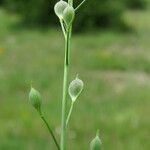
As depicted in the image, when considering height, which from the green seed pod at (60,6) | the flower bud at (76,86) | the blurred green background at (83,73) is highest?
the green seed pod at (60,6)

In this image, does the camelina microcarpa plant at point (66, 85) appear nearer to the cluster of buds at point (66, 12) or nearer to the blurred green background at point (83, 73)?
the cluster of buds at point (66, 12)

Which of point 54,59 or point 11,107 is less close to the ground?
point 11,107

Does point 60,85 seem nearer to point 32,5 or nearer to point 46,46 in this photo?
point 46,46

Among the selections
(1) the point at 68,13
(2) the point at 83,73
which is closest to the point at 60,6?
(1) the point at 68,13

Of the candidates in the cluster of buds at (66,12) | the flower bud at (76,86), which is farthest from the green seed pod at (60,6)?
the flower bud at (76,86)

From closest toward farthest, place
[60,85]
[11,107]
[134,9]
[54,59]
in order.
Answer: [11,107]
[60,85]
[54,59]
[134,9]

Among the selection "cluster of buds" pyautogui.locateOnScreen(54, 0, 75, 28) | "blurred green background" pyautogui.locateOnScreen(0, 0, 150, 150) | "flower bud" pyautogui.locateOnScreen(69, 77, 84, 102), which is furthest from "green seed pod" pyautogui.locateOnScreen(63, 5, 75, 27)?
"blurred green background" pyautogui.locateOnScreen(0, 0, 150, 150)

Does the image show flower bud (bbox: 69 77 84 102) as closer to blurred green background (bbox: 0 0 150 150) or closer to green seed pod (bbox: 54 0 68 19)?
green seed pod (bbox: 54 0 68 19)

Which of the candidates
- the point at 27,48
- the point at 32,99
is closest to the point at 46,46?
the point at 27,48
